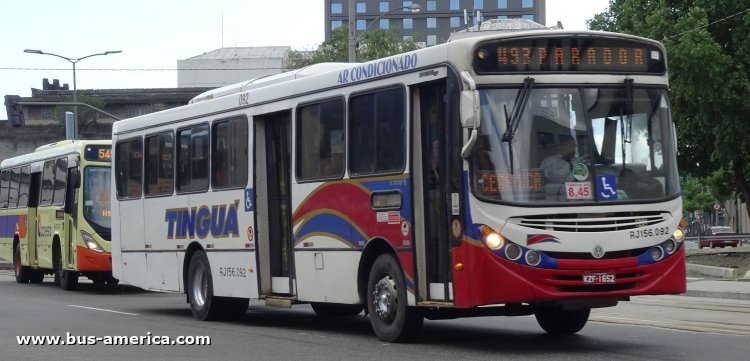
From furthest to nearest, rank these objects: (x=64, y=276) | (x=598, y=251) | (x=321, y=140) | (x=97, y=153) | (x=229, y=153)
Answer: (x=64, y=276) → (x=97, y=153) → (x=229, y=153) → (x=321, y=140) → (x=598, y=251)

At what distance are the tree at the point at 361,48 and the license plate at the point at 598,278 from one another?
5198 cm

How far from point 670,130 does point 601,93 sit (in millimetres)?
847

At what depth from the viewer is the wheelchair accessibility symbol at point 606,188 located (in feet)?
40.6

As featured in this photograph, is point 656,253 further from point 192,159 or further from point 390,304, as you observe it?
point 192,159

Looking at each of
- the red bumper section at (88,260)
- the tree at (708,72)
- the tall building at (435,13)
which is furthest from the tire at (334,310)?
the tall building at (435,13)

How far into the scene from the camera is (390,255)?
44.7 ft

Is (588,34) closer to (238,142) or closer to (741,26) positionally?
(238,142)

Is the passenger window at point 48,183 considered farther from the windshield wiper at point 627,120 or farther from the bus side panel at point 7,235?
the windshield wiper at point 627,120

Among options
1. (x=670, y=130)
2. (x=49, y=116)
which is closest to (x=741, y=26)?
(x=670, y=130)

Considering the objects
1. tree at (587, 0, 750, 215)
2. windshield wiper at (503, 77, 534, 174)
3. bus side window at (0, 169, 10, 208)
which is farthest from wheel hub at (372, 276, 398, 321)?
tree at (587, 0, 750, 215)

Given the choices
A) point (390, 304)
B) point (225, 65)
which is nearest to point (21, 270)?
point (390, 304)

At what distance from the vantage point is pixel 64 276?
92.2ft

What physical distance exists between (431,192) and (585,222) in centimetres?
162

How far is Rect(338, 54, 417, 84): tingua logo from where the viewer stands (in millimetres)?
13336
